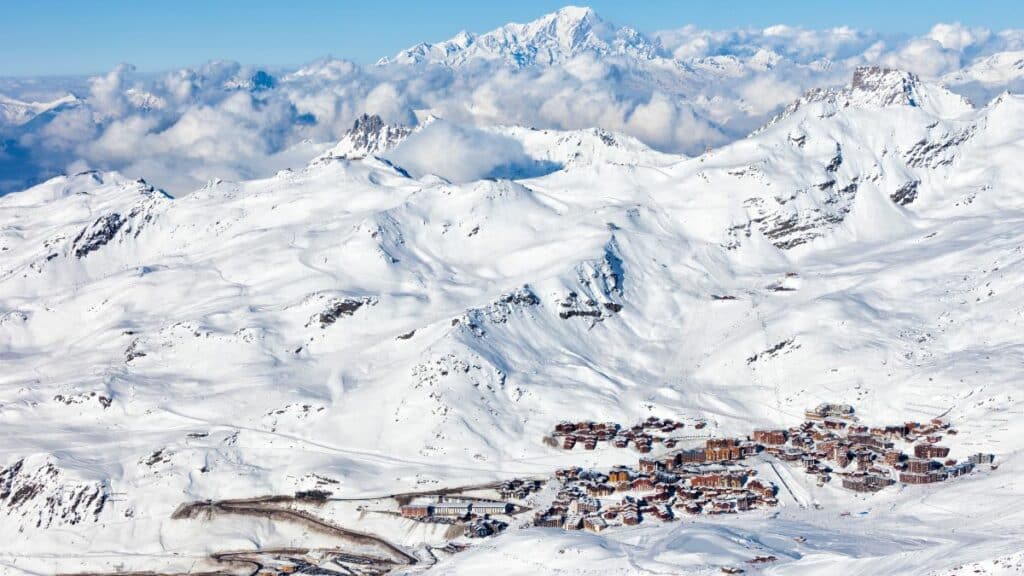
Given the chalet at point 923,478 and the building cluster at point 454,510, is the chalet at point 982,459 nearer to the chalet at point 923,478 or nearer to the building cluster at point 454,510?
the chalet at point 923,478

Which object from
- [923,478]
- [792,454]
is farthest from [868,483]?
[792,454]

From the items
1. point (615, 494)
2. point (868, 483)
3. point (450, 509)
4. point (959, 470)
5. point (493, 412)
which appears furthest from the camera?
point (493, 412)

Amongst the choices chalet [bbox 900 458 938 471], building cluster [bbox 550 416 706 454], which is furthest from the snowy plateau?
chalet [bbox 900 458 938 471]

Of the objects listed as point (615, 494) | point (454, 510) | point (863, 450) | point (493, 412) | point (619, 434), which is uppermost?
point (493, 412)

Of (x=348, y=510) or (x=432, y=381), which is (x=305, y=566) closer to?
(x=348, y=510)

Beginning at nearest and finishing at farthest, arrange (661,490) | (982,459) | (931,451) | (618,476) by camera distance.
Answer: (982,459)
(661,490)
(931,451)
(618,476)

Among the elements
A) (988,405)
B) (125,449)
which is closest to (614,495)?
(988,405)

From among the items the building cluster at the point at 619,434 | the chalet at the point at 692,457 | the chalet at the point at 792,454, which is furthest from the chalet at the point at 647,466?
the chalet at the point at 792,454

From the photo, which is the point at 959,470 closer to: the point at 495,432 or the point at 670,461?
the point at 670,461
